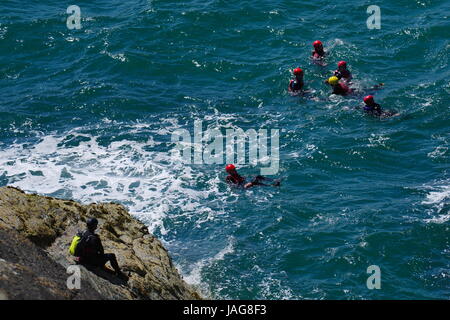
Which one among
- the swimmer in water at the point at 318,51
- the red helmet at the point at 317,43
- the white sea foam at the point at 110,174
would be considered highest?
the red helmet at the point at 317,43

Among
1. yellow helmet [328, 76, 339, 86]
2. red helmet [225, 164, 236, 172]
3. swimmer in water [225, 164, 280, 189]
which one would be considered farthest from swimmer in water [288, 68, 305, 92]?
red helmet [225, 164, 236, 172]

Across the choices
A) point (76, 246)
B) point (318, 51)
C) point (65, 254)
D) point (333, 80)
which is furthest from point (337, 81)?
point (76, 246)

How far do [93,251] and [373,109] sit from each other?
1867 cm

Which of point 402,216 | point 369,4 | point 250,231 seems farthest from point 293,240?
point 369,4

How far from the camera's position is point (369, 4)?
139ft

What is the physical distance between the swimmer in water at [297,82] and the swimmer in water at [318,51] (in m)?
2.70

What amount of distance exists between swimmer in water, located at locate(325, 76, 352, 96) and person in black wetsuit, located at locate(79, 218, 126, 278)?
1923 centimetres

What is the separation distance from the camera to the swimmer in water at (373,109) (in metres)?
31.3

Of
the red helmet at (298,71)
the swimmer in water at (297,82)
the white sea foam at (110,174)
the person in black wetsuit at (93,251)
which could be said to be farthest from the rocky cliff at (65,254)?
the red helmet at (298,71)

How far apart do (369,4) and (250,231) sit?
2270 cm

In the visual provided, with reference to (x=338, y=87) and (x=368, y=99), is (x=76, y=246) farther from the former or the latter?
(x=338, y=87)

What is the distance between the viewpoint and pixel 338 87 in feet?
110

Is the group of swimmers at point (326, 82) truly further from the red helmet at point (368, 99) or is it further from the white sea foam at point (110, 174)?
the white sea foam at point (110, 174)
